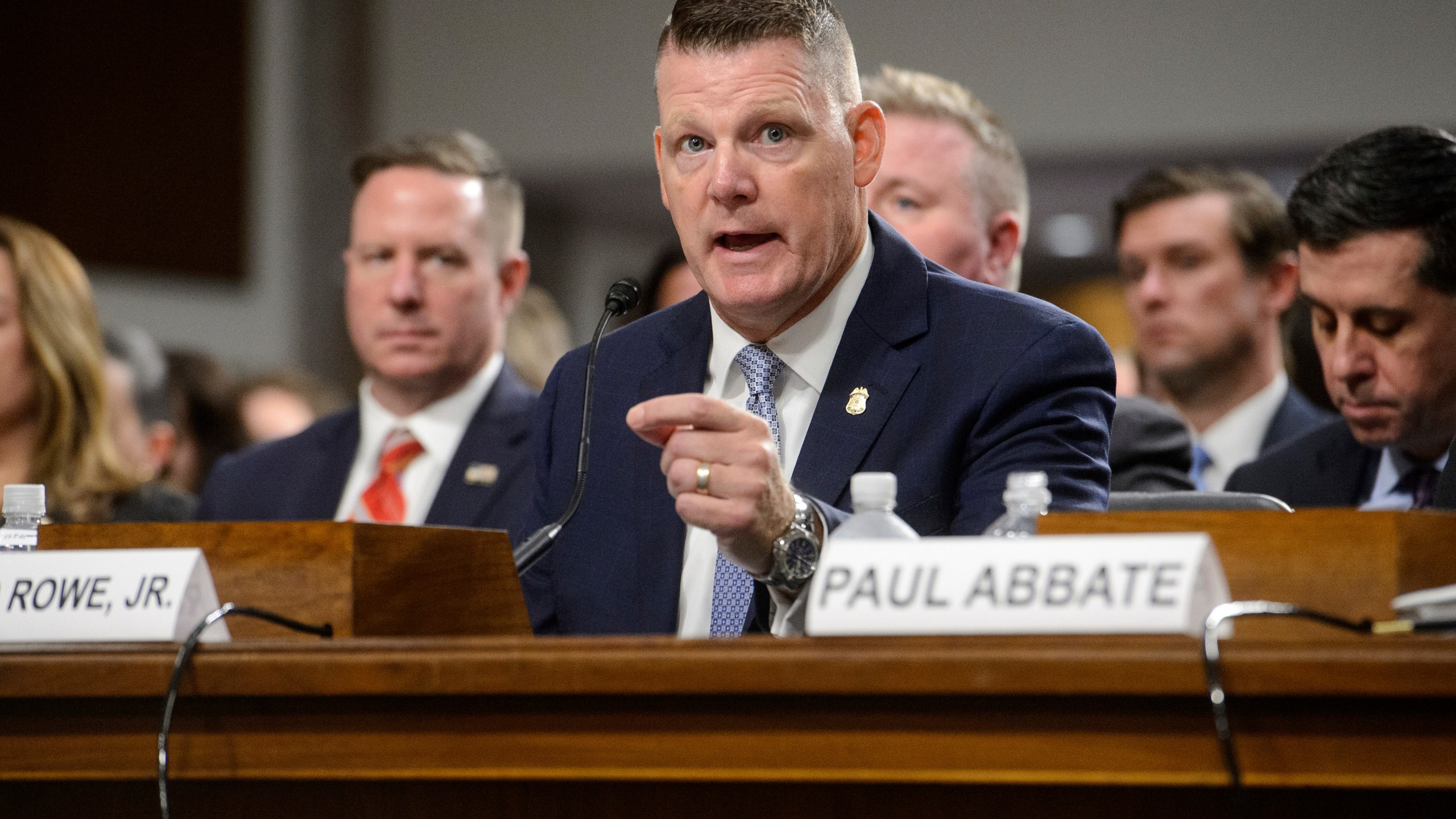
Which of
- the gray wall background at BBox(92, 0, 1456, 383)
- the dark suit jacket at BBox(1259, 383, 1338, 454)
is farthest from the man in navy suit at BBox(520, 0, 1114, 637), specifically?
the gray wall background at BBox(92, 0, 1456, 383)

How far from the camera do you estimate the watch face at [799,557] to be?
4.99ft

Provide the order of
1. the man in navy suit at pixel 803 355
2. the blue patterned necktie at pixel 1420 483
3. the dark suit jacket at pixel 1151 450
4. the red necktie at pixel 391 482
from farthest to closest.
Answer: the red necktie at pixel 391 482 < the dark suit jacket at pixel 1151 450 < the blue patterned necktie at pixel 1420 483 < the man in navy suit at pixel 803 355

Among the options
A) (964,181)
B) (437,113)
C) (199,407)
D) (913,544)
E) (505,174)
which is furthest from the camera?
(437,113)

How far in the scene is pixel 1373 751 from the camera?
3.34 ft

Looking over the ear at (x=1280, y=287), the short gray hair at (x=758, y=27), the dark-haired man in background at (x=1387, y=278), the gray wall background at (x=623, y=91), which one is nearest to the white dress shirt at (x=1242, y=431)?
the ear at (x=1280, y=287)

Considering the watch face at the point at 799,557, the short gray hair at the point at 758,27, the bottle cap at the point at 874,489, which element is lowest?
the watch face at the point at 799,557

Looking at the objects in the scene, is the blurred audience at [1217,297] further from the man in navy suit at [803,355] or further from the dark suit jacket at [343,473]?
the man in navy suit at [803,355]

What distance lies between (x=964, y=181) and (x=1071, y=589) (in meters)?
2.01

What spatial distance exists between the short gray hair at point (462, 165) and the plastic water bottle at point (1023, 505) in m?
2.27

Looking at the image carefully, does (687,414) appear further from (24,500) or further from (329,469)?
(329,469)

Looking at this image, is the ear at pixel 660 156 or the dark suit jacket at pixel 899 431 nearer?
the dark suit jacket at pixel 899 431

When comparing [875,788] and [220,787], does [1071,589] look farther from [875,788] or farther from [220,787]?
[220,787]

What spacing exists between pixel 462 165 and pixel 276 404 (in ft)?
7.28

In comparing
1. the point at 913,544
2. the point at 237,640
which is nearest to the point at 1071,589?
the point at 913,544
